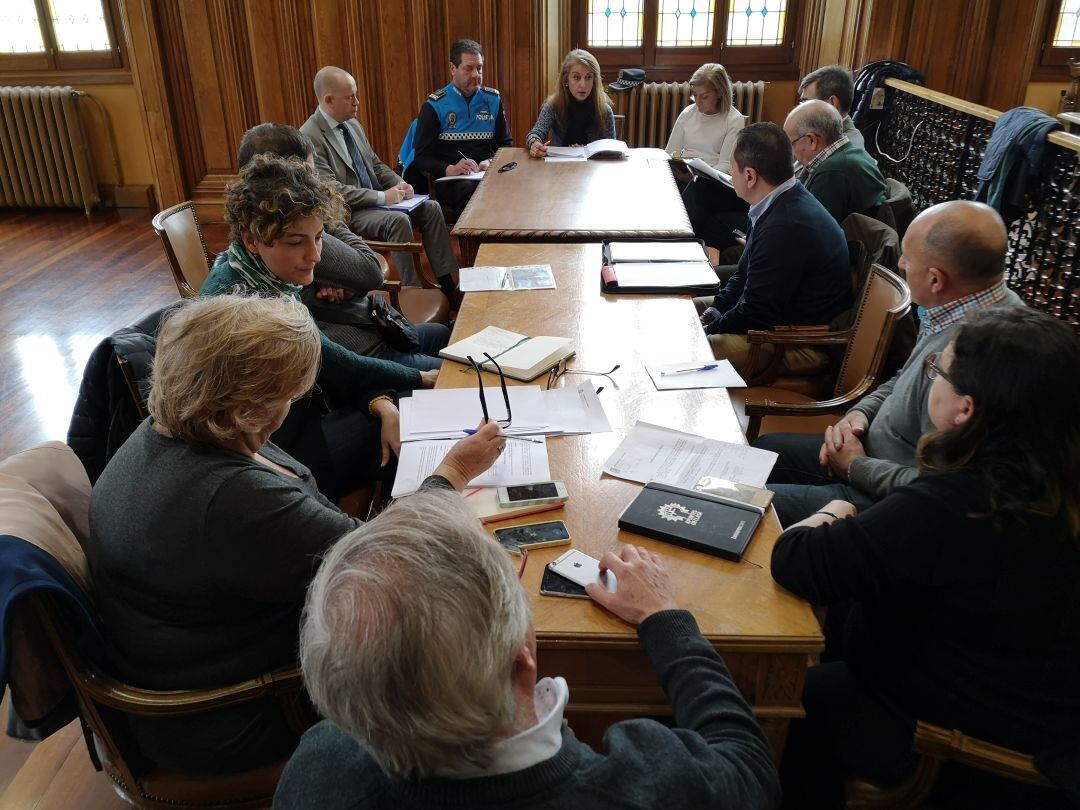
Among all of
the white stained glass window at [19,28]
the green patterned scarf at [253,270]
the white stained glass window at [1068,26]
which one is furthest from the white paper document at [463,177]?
the white stained glass window at [1068,26]

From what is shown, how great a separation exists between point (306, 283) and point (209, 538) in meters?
1.17

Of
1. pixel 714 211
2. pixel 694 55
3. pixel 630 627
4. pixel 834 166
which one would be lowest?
pixel 714 211

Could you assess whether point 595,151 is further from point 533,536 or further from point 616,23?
point 533,536

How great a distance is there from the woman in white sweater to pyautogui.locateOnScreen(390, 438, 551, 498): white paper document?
3.24 meters

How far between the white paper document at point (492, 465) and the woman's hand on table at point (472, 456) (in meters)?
0.05

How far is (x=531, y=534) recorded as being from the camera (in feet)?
4.90

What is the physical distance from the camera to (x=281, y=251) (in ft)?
7.09

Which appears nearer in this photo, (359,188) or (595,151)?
(359,188)

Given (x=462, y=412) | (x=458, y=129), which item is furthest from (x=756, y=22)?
(x=462, y=412)

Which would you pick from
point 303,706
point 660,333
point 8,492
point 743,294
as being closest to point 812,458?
point 660,333

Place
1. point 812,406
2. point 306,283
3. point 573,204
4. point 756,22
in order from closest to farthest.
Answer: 1. point 306,283
2. point 812,406
3. point 573,204
4. point 756,22

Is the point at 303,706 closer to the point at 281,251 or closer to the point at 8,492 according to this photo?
the point at 8,492

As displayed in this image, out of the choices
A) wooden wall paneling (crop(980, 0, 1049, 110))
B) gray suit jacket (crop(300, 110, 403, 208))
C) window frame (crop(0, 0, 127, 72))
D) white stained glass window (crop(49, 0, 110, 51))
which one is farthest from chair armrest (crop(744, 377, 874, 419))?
white stained glass window (crop(49, 0, 110, 51))

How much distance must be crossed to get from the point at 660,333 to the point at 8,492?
5.58 feet
